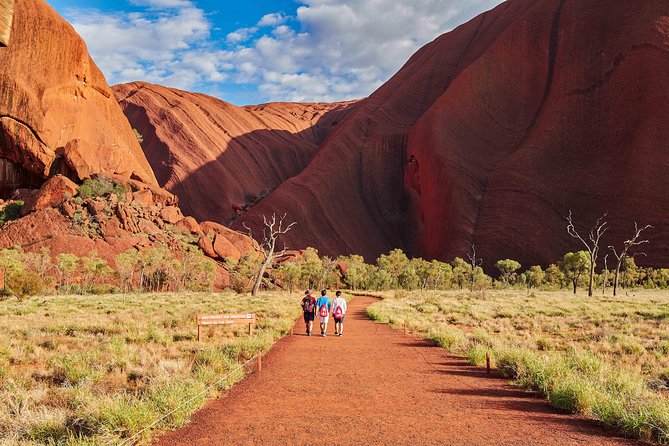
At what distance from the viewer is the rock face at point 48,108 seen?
58906 mm

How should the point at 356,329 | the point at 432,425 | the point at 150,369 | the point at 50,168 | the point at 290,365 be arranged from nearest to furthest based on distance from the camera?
1. the point at 432,425
2. the point at 150,369
3. the point at 290,365
4. the point at 356,329
5. the point at 50,168

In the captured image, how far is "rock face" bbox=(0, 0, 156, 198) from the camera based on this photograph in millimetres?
58906

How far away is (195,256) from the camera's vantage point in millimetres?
55250

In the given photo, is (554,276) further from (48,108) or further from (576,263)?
(48,108)

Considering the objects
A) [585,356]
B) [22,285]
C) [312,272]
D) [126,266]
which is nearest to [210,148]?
[312,272]

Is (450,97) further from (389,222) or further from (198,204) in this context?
(198,204)

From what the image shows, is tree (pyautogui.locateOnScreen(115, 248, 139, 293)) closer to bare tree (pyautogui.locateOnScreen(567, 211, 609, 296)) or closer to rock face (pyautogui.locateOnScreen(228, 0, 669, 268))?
rock face (pyautogui.locateOnScreen(228, 0, 669, 268))

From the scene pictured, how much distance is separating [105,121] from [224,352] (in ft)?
222

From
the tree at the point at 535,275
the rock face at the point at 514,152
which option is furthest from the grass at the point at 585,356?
the rock face at the point at 514,152

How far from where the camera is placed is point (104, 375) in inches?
340

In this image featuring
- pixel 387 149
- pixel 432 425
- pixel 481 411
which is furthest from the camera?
pixel 387 149

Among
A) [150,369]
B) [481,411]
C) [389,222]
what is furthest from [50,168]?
[481,411]

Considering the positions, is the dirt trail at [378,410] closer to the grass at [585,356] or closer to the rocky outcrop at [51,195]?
the grass at [585,356]

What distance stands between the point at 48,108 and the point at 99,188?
13218mm
